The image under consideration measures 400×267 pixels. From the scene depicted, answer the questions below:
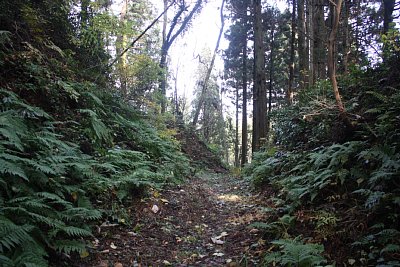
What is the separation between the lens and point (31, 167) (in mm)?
3951

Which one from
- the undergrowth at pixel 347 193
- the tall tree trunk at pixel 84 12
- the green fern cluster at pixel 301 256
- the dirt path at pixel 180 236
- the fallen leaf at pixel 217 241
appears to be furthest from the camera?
the tall tree trunk at pixel 84 12

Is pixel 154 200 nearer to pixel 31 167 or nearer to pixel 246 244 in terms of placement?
pixel 246 244

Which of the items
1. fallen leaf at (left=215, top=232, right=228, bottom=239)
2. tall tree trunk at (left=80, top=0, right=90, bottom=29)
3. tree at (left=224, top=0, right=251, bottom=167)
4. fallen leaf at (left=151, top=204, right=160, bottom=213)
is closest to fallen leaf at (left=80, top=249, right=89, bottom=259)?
fallen leaf at (left=151, top=204, right=160, bottom=213)

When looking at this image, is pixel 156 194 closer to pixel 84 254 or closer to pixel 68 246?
pixel 84 254

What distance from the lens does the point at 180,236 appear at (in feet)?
16.1

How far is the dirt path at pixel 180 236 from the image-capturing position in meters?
4.00

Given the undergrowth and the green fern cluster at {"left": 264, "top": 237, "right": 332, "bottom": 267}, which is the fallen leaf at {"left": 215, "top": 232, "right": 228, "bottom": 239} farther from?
the green fern cluster at {"left": 264, "top": 237, "right": 332, "bottom": 267}

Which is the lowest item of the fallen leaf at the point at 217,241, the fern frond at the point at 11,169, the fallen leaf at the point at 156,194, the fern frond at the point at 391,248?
the fallen leaf at the point at 217,241

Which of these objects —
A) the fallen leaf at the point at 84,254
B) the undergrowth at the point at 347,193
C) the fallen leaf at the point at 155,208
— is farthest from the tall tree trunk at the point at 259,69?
the fallen leaf at the point at 84,254

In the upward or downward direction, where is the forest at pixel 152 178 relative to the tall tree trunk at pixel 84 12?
downward

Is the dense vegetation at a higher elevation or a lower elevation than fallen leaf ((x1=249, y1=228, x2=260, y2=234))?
higher

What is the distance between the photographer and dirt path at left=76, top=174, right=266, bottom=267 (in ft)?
13.1

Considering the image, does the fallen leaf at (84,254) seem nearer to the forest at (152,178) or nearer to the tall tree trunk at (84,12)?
the forest at (152,178)

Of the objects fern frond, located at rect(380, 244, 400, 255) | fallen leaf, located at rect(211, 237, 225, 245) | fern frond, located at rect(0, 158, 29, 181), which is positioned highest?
fern frond, located at rect(0, 158, 29, 181)
